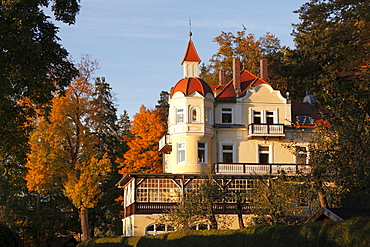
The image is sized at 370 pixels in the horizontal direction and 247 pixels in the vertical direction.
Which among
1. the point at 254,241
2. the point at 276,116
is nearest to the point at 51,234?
the point at 276,116

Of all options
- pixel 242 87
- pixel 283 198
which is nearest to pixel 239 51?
pixel 242 87

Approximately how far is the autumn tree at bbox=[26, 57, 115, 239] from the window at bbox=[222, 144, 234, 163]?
870cm

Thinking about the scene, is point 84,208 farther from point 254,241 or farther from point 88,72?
point 254,241

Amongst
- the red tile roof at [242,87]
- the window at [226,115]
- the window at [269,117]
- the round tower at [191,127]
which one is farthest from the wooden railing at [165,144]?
the window at [269,117]

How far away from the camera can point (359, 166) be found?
1659cm

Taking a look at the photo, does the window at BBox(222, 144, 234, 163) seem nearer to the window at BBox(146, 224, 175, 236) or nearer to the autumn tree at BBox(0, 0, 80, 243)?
the window at BBox(146, 224, 175, 236)

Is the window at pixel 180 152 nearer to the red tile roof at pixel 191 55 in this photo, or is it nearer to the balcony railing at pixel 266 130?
the balcony railing at pixel 266 130

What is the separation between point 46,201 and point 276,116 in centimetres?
2228

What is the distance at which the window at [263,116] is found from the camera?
4547 cm

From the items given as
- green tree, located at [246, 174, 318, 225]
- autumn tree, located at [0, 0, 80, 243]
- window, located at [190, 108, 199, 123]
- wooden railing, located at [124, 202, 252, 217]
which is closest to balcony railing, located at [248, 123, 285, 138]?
window, located at [190, 108, 199, 123]

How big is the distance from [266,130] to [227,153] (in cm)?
333

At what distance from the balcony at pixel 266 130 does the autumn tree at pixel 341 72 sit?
379cm

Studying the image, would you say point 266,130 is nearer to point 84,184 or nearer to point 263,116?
point 263,116

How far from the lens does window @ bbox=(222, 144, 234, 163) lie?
44844mm
